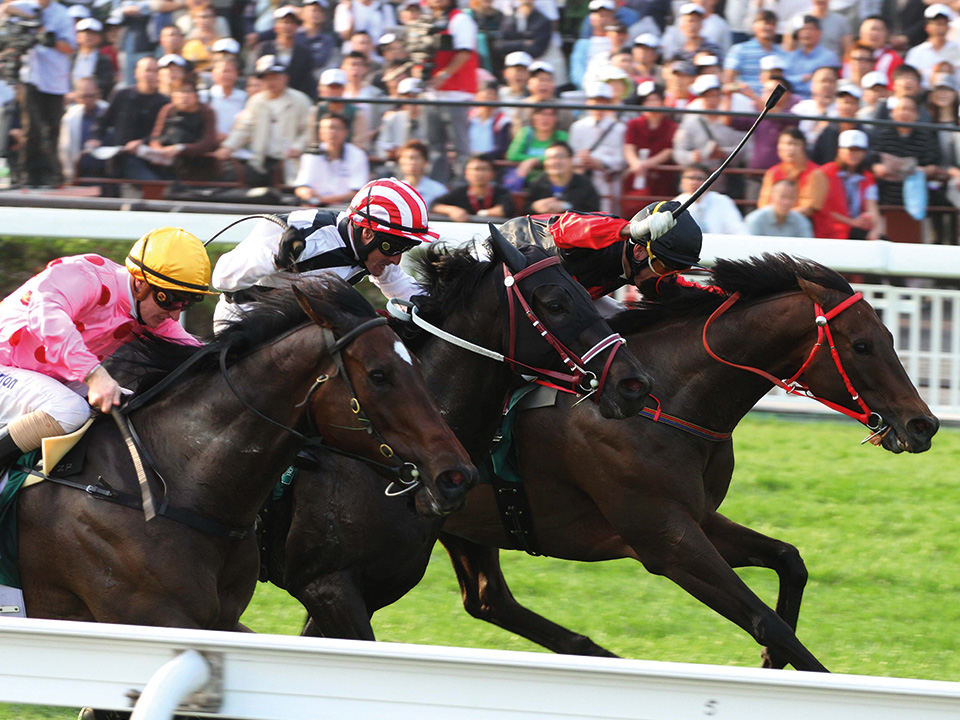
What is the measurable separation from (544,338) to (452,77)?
483cm

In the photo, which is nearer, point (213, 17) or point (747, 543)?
point (747, 543)

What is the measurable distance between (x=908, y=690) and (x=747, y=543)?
2054 millimetres

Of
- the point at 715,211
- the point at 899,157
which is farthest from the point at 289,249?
the point at 899,157

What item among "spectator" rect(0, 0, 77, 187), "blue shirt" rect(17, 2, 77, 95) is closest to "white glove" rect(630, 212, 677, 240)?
"spectator" rect(0, 0, 77, 187)

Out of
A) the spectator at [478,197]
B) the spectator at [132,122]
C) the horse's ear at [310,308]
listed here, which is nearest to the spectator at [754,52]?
the spectator at [478,197]

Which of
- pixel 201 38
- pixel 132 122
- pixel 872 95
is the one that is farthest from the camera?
pixel 201 38

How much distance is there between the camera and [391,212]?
3.96 meters

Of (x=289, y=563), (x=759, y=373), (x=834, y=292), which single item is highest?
(x=834, y=292)

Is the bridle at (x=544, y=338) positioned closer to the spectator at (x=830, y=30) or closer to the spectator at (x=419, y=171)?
the spectator at (x=419, y=171)

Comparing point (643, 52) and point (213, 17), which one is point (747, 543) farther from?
point (213, 17)

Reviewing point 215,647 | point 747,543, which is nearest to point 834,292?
point 747,543

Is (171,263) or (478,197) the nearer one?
(171,263)

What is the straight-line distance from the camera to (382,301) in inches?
298

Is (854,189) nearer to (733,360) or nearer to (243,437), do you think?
(733,360)
